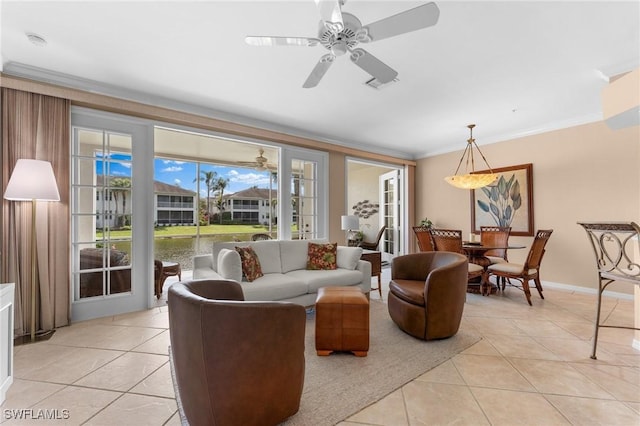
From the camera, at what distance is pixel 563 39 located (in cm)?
232

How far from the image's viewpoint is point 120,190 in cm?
341

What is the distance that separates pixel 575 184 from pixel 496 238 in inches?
51.8

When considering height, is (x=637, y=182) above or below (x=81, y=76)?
below

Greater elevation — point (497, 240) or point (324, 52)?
point (324, 52)

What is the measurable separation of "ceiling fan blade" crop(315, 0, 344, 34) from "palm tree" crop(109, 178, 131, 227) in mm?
3062

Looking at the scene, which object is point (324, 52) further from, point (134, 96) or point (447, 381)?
point (447, 381)

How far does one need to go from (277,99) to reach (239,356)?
119 inches

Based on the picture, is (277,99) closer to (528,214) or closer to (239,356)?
(239,356)

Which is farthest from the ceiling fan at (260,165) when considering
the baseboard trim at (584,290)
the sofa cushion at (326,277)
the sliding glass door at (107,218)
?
the baseboard trim at (584,290)

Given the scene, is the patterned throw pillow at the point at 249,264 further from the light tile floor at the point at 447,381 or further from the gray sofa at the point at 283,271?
the light tile floor at the point at 447,381

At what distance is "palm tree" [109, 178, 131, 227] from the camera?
3383mm

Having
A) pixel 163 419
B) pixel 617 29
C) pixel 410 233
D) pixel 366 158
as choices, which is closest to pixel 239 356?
pixel 163 419

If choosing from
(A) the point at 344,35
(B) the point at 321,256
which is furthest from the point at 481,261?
(A) the point at 344,35

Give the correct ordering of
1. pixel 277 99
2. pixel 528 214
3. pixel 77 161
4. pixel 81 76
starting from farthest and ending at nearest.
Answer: pixel 528 214, pixel 277 99, pixel 77 161, pixel 81 76
